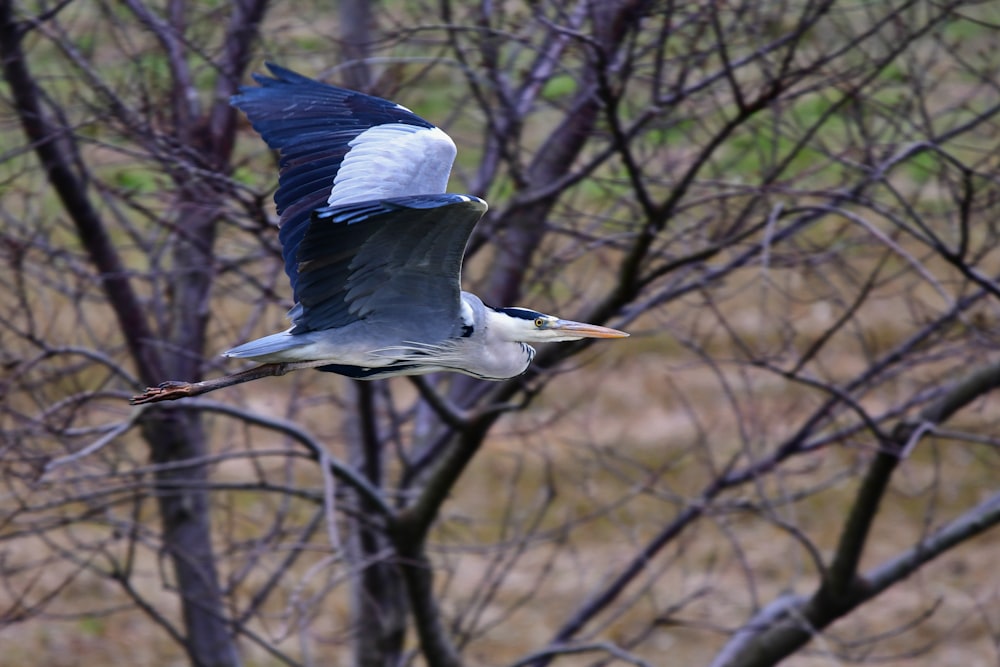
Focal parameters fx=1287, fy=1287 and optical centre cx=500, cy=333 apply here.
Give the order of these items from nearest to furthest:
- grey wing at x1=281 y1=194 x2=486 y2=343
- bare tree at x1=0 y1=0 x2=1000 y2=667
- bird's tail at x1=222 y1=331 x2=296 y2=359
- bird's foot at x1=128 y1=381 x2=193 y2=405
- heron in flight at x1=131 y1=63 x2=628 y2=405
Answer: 1. grey wing at x1=281 y1=194 x2=486 y2=343
2. heron in flight at x1=131 y1=63 x2=628 y2=405
3. bird's tail at x1=222 y1=331 x2=296 y2=359
4. bird's foot at x1=128 y1=381 x2=193 y2=405
5. bare tree at x1=0 y1=0 x2=1000 y2=667

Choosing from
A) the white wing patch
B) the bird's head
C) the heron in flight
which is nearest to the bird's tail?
the heron in flight

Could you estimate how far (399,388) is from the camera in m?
9.82

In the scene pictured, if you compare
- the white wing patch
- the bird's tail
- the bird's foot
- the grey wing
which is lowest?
the bird's foot

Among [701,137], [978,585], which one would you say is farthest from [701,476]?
[701,137]

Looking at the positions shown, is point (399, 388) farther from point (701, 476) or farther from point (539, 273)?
point (539, 273)

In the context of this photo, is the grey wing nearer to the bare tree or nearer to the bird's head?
the bird's head

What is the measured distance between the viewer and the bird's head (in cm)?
414

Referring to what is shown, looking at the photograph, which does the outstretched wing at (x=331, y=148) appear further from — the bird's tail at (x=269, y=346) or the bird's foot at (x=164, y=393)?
the bird's foot at (x=164, y=393)

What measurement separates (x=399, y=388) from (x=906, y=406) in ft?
16.4

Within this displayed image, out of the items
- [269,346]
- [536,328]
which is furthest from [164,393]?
[536,328]

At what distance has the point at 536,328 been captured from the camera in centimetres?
419

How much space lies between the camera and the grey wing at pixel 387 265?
3.29m

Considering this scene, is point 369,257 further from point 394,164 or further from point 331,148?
point 331,148

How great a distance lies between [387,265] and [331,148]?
0.76 metres
